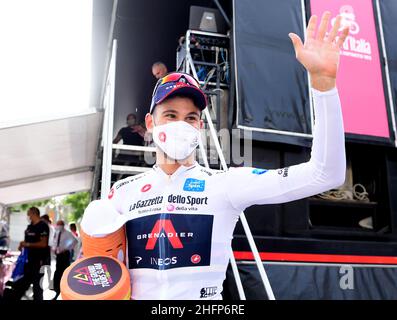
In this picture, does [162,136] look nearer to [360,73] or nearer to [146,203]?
[146,203]

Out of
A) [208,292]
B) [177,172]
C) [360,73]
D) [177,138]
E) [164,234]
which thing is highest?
[360,73]

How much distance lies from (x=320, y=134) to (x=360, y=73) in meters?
4.61

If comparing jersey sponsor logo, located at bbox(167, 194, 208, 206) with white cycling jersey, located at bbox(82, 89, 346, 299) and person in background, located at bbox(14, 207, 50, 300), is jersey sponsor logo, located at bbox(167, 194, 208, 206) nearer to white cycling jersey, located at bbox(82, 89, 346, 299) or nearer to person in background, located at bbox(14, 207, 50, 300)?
white cycling jersey, located at bbox(82, 89, 346, 299)

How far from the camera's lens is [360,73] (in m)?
5.57

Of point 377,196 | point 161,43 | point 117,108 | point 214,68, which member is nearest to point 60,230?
point 117,108

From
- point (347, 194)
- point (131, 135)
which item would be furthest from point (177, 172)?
point (131, 135)

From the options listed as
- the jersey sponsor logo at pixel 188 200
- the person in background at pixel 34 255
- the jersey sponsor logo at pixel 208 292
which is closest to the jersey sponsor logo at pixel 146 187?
the jersey sponsor logo at pixel 188 200

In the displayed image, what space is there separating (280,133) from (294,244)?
1374 millimetres

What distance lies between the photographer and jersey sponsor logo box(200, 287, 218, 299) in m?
1.69

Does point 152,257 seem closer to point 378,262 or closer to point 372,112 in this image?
point 378,262

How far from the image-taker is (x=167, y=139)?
186cm

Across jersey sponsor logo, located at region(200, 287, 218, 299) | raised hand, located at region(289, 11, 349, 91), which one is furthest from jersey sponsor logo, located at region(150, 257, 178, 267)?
raised hand, located at region(289, 11, 349, 91)

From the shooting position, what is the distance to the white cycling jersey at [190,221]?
1.67 m

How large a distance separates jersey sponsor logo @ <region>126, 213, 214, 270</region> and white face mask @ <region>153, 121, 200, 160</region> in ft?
1.01
